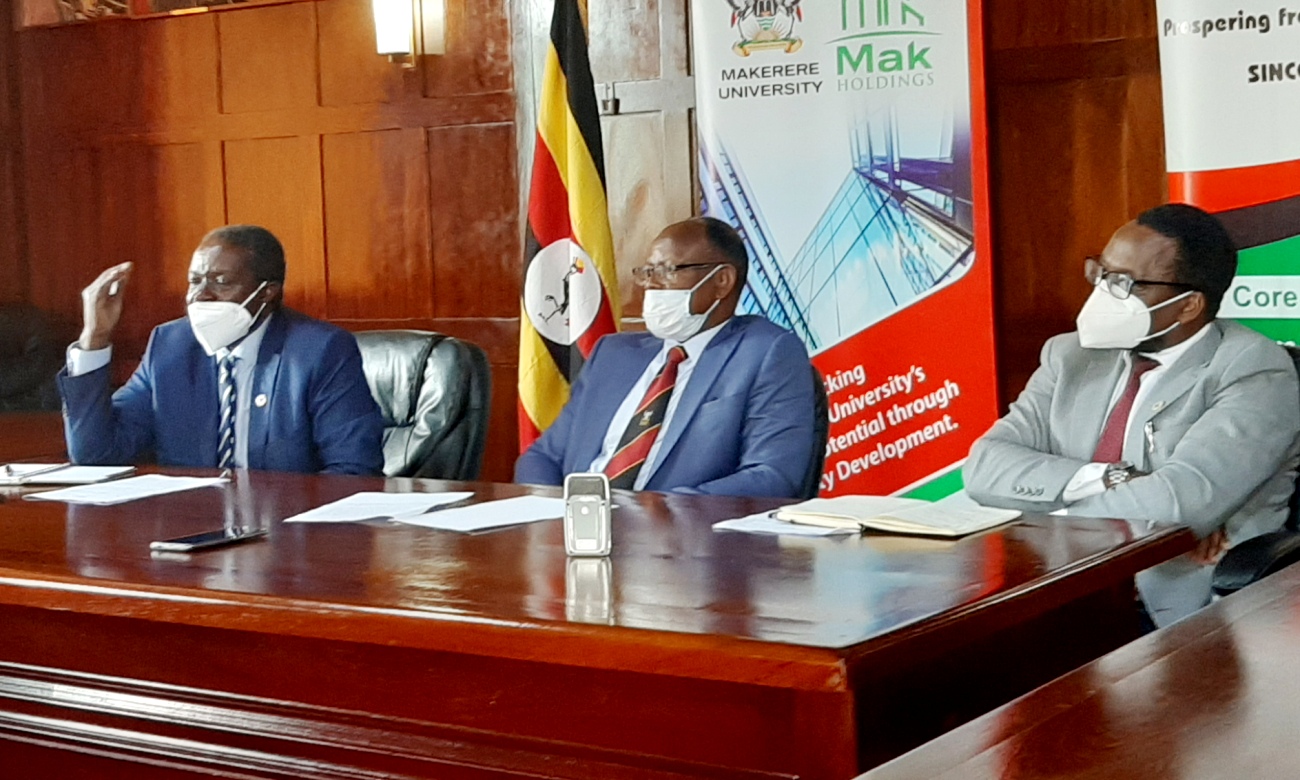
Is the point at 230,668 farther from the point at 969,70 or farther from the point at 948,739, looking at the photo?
the point at 969,70

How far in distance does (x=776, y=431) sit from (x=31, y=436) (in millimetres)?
2671

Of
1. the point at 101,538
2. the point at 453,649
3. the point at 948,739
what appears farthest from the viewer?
the point at 101,538

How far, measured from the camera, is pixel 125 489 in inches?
116

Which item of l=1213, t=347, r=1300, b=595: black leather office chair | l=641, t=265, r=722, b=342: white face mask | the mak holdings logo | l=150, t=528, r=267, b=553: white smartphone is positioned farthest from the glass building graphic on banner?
l=150, t=528, r=267, b=553: white smartphone

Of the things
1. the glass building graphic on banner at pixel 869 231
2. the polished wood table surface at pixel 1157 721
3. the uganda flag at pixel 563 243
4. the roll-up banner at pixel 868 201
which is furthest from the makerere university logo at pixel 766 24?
the polished wood table surface at pixel 1157 721

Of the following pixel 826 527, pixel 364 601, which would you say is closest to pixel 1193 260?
pixel 826 527

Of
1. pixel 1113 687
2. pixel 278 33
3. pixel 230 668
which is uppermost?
pixel 278 33

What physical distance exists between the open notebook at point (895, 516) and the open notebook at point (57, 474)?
1438mm

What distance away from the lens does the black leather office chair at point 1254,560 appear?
2.36m

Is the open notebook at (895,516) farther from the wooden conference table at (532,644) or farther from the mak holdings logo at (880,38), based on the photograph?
the mak holdings logo at (880,38)

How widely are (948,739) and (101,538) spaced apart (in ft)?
5.76

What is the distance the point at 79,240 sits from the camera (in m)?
6.34

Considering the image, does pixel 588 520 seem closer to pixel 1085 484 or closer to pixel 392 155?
pixel 1085 484

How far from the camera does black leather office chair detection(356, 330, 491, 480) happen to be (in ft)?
10.9
